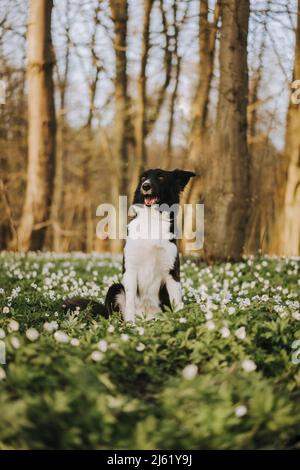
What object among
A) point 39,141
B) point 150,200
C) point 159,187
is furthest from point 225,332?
point 39,141

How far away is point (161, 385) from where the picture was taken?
12.5 ft

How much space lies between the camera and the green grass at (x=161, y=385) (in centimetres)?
311

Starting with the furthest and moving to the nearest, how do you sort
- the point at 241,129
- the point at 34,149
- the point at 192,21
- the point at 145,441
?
the point at 34,149 < the point at 192,21 < the point at 241,129 < the point at 145,441

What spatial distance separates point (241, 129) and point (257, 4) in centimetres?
279

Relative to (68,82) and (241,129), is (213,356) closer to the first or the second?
(241,129)

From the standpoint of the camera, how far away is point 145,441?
305cm

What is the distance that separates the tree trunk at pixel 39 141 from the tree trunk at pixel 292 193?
23.6 ft

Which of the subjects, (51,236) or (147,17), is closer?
(147,17)

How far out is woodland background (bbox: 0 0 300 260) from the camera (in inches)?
468

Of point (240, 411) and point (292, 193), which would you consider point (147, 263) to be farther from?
point (292, 193)

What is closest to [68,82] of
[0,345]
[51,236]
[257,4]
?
[51,236]

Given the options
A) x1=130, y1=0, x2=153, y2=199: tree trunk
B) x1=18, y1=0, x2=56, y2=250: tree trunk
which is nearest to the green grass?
x1=18, y1=0, x2=56, y2=250: tree trunk

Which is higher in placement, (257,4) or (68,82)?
(68,82)

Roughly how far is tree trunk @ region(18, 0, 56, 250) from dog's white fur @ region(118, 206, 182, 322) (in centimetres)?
925
